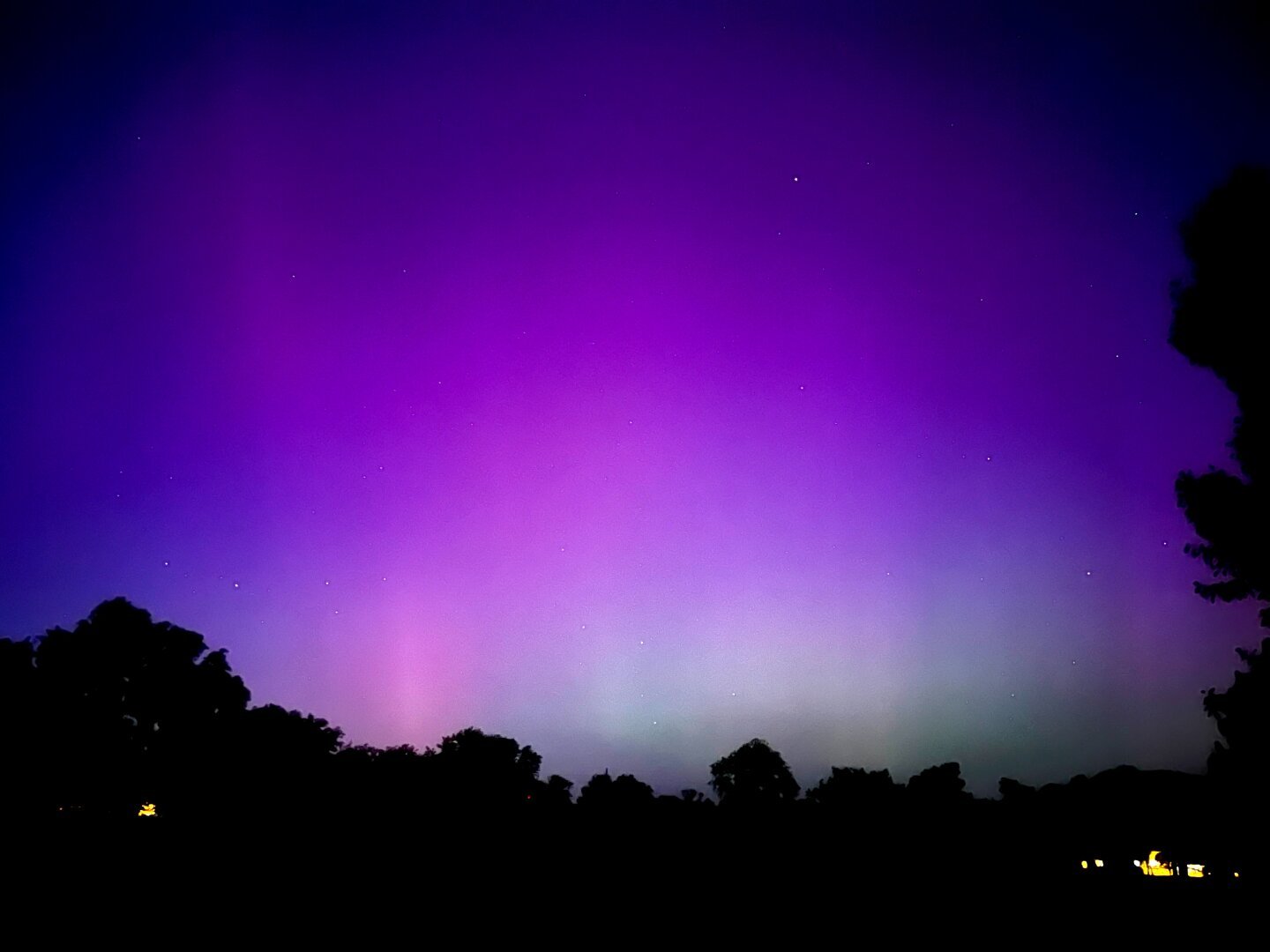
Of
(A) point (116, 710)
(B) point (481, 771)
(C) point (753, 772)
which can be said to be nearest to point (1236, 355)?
(B) point (481, 771)

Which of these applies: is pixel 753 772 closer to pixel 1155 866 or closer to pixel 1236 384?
pixel 1155 866

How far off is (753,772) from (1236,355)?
224 feet

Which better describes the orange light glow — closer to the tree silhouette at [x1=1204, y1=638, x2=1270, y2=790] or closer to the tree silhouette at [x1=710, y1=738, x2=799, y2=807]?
the tree silhouette at [x1=1204, y1=638, x2=1270, y2=790]

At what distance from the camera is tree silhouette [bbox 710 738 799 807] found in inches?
2876

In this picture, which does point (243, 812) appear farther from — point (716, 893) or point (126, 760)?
point (126, 760)

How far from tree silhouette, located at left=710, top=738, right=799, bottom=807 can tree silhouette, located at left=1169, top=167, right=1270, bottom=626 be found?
64.1 m

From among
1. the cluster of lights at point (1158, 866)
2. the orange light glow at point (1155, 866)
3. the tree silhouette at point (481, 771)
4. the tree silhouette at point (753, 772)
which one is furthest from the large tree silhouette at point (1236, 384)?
the tree silhouette at point (753, 772)

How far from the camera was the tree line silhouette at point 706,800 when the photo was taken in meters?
14.2

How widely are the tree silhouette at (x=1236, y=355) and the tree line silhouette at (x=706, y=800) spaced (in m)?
0.03

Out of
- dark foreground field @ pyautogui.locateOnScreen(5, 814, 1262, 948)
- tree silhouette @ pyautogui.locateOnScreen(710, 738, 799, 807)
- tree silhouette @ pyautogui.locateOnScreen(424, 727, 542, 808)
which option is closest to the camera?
dark foreground field @ pyautogui.locateOnScreen(5, 814, 1262, 948)

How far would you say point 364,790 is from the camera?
58.0ft

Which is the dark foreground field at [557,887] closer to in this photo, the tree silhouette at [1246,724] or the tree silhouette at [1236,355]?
the tree silhouette at [1246,724]

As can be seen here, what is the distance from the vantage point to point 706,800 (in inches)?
1070

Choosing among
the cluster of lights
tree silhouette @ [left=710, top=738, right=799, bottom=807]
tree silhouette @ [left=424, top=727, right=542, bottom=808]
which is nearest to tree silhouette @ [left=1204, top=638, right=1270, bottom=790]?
tree silhouette @ [left=424, top=727, right=542, bottom=808]
